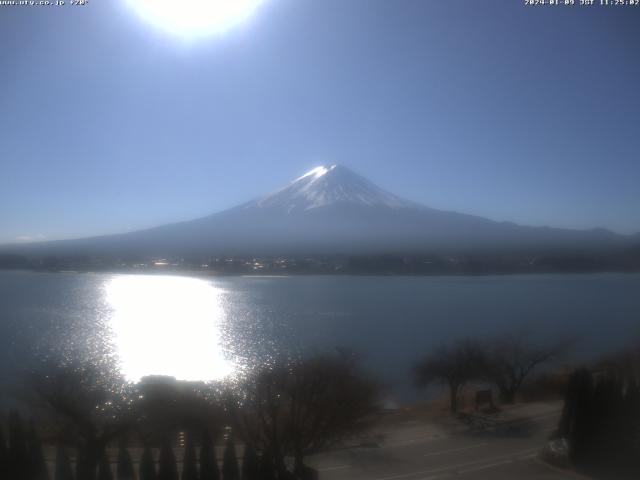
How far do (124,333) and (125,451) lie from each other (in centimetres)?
172

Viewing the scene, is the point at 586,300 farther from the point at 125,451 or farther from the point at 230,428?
the point at 125,451

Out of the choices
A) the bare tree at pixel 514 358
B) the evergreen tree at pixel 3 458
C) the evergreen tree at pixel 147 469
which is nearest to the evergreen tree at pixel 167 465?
the evergreen tree at pixel 147 469

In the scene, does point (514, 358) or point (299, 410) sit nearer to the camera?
point (299, 410)

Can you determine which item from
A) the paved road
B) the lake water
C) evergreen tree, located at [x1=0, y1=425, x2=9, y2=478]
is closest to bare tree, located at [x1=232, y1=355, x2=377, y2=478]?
the paved road

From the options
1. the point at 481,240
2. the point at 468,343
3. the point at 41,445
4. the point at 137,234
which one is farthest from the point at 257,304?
the point at 137,234

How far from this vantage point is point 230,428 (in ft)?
8.16

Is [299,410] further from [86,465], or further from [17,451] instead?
[17,451]

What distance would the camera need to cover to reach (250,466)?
235 cm

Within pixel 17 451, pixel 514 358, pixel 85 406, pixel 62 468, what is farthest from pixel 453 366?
pixel 17 451

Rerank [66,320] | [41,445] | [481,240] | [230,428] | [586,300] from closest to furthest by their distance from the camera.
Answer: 1. [41,445]
2. [230,428]
3. [66,320]
4. [586,300]
5. [481,240]

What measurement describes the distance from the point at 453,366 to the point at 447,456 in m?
0.91

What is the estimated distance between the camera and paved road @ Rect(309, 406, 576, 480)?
2568 mm

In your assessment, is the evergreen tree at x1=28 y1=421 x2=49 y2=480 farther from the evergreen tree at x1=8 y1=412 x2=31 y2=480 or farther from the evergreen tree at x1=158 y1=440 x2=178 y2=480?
the evergreen tree at x1=158 y1=440 x2=178 y2=480

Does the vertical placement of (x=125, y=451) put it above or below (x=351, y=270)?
below
